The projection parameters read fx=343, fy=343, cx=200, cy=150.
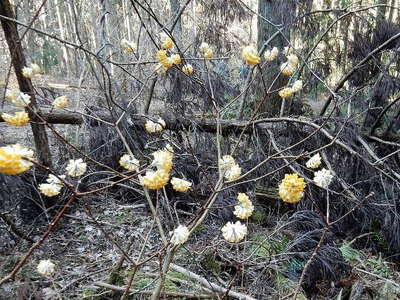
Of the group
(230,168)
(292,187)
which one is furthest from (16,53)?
(292,187)

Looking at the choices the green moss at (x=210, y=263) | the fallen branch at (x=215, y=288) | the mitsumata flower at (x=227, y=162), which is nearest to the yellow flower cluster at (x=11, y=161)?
the mitsumata flower at (x=227, y=162)

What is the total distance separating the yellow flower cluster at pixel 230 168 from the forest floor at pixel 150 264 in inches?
22.1

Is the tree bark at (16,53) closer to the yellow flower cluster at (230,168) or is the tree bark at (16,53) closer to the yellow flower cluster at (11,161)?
the yellow flower cluster at (230,168)

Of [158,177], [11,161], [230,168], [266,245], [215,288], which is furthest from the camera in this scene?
[266,245]

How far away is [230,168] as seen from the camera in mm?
1797

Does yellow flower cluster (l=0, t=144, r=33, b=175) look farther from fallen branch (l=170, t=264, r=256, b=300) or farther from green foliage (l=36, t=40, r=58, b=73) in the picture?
green foliage (l=36, t=40, r=58, b=73)

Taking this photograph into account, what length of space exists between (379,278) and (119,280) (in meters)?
2.20

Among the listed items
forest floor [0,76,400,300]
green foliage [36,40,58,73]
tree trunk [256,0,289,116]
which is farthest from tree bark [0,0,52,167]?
green foliage [36,40,58,73]

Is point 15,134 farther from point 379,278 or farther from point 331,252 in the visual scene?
point 379,278

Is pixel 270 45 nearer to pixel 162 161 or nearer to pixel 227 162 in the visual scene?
pixel 227 162

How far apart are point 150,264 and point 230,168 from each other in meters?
1.39

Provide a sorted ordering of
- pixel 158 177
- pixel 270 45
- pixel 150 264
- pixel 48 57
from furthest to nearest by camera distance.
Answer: pixel 48 57 → pixel 270 45 → pixel 150 264 → pixel 158 177

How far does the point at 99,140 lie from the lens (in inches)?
147

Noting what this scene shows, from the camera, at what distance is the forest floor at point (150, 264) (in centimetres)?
233
